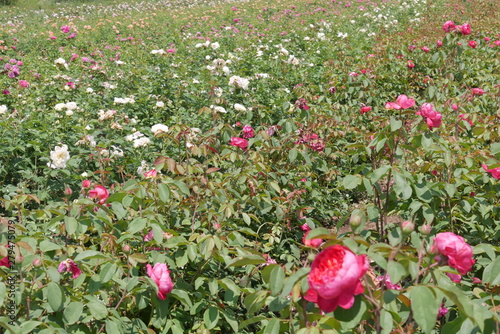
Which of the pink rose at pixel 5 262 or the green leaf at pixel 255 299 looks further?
the pink rose at pixel 5 262

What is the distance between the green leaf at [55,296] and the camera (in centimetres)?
119

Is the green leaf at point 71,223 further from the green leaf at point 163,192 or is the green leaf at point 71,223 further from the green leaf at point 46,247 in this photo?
the green leaf at point 163,192

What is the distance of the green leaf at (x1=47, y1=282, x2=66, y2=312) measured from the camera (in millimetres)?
1186

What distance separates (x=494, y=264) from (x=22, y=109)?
3771 millimetres

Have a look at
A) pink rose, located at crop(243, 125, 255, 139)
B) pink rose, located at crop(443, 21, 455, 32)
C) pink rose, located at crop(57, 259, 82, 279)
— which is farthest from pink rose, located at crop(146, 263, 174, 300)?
pink rose, located at crop(443, 21, 455, 32)

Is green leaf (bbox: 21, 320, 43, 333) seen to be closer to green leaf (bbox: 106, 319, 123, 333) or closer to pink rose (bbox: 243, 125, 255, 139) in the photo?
green leaf (bbox: 106, 319, 123, 333)

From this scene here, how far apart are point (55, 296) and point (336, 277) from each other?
842 mm

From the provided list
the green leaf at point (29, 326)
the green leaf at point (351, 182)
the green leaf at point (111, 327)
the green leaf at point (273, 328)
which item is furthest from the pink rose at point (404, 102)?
the green leaf at point (29, 326)

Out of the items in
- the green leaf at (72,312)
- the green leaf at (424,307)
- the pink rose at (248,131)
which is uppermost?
the green leaf at (424,307)

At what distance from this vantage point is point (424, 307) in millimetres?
799

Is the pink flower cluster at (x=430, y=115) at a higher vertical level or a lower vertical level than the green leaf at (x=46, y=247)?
higher

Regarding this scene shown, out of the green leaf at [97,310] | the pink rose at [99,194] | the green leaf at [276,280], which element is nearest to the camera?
the green leaf at [276,280]

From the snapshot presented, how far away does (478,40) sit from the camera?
633 cm

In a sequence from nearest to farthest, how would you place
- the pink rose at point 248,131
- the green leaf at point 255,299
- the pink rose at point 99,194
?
1. the green leaf at point 255,299
2. the pink rose at point 99,194
3. the pink rose at point 248,131
